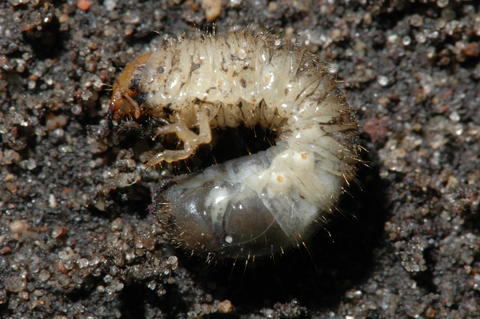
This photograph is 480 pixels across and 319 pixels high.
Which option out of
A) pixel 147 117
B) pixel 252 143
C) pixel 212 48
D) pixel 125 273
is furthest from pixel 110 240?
pixel 212 48

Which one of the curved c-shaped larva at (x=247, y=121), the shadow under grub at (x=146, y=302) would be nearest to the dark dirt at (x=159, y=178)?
the shadow under grub at (x=146, y=302)

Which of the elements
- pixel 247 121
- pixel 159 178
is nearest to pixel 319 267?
pixel 247 121

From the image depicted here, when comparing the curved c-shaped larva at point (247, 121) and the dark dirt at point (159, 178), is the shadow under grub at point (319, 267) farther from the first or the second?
the curved c-shaped larva at point (247, 121)

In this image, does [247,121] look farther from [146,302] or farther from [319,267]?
[146,302]

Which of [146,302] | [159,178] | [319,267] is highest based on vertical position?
[159,178]

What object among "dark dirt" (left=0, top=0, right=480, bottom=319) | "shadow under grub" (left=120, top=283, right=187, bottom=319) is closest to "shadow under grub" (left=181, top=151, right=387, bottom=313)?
"dark dirt" (left=0, top=0, right=480, bottom=319)

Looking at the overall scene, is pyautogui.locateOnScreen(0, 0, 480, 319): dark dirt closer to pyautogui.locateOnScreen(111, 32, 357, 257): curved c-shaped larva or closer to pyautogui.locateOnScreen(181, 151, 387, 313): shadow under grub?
pyautogui.locateOnScreen(181, 151, 387, 313): shadow under grub
